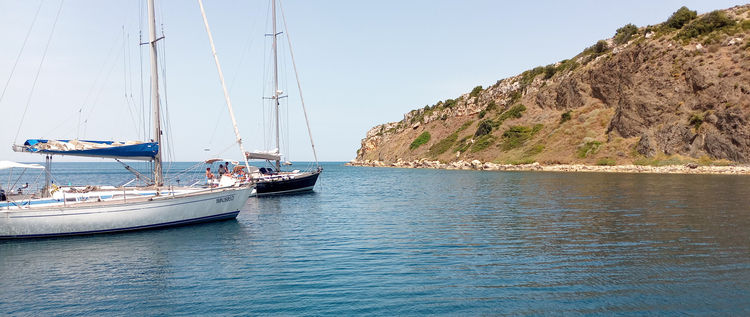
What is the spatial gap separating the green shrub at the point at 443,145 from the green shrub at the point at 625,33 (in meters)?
41.6

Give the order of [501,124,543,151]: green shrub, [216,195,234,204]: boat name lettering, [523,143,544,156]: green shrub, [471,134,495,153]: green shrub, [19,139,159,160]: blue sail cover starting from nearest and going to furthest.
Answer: [19,139,159,160]: blue sail cover, [216,195,234,204]: boat name lettering, [523,143,544,156]: green shrub, [501,124,543,151]: green shrub, [471,134,495,153]: green shrub

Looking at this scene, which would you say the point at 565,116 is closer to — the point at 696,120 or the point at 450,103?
the point at 696,120

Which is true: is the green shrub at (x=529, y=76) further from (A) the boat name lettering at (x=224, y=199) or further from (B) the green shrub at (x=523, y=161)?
(A) the boat name lettering at (x=224, y=199)

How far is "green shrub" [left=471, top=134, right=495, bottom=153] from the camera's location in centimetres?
10069

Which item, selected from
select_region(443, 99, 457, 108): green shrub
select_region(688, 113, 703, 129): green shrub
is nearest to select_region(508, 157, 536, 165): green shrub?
select_region(688, 113, 703, 129): green shrub

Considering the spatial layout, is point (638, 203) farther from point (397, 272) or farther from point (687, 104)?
point (687, 104)

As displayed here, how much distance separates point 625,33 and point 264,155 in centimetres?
8828

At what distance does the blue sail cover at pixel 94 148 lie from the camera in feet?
69.5

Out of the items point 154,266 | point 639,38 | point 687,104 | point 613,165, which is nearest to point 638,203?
point 154,266

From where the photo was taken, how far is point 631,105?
251ft

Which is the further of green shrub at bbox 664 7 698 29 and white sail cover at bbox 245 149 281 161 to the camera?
green shrub at bbox 664 7 698 29

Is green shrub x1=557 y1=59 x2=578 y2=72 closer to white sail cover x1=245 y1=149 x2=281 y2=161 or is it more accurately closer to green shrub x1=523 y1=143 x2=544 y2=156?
green shrub x1=523 y1=143 x2=544 y2=156

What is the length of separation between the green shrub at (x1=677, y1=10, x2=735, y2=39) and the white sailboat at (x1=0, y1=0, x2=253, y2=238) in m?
84.0

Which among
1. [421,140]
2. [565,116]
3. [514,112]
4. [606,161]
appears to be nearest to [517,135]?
[514,112]
